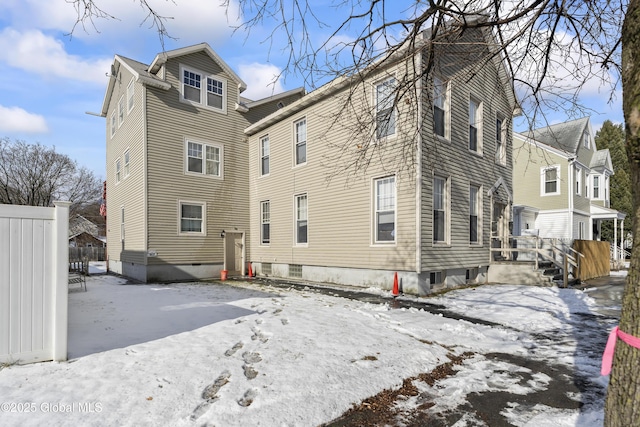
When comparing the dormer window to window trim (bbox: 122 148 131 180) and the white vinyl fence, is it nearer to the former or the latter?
window trim (bbox: 122 148 131 180)

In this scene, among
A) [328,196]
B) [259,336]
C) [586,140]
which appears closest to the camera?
[259,336]

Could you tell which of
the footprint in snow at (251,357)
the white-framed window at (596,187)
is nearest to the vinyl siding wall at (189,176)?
the footprint in snow at (251,357)

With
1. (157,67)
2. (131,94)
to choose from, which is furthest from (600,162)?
(131,94)

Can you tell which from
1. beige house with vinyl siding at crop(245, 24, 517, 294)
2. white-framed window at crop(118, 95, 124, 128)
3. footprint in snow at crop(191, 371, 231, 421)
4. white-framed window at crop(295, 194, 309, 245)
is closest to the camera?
footprint in snow at crop(191, 371, 231, 421)

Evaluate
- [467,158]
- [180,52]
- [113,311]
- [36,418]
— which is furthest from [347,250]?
[180,52]

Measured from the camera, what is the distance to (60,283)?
14.0 feet

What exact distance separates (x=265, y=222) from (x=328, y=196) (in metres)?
4.45

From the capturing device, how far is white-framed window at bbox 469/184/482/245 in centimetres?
1253

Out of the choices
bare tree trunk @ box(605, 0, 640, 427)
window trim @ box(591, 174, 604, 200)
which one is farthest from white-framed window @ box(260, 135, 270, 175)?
window trim @ box(591, 174, 604, 200)

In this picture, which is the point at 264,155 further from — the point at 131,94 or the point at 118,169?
the point at 118,169

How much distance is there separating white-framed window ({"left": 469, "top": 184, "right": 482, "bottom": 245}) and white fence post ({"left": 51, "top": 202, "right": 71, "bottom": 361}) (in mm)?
11705

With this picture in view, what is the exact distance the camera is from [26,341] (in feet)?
13.5

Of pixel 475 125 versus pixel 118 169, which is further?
pixel 118 169

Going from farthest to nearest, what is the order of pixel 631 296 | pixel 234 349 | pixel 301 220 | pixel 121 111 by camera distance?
1. pixel 121 111
2. pixel 301 220
3. pixel 234 349
4. pixel 631 296
